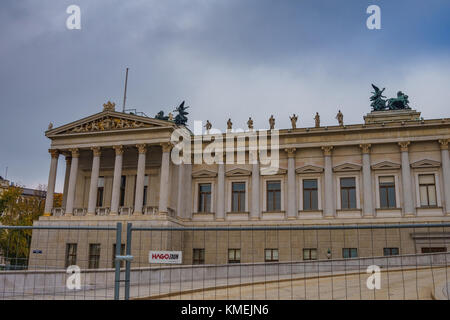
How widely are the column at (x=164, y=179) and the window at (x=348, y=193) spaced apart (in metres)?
14.6

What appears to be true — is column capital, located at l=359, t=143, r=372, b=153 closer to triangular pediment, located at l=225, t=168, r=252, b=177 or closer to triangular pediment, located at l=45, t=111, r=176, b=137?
triangular pediment, located at l=225, t=168, r=252, b=177

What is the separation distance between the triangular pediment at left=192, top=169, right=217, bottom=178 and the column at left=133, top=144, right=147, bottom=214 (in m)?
4.95

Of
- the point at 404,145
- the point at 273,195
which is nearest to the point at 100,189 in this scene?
the point at 273,195

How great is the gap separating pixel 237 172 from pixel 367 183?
1098 cm

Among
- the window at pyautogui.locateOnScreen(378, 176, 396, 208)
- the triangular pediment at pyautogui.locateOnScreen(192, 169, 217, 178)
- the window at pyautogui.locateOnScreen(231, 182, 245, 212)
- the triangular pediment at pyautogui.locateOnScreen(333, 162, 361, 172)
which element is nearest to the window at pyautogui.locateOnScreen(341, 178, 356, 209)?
the triangular pediment at pyautogui.locateOnScreen(333, 162, 361, 172)

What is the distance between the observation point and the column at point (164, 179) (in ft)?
Result: 116

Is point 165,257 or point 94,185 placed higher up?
point 94,185

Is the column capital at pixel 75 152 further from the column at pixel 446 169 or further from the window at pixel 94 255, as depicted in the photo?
the column at pixel 446 169

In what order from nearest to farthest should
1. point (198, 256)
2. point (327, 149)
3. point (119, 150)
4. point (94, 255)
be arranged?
point (327, 149)
point (94, 255)
point (198, 256)
point (119, 150)

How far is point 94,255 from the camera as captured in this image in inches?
1436

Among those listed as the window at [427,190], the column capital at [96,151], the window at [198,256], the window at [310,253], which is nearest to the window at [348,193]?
the window at [310,253]

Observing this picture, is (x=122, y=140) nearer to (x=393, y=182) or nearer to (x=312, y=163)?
(x=312, y=163)

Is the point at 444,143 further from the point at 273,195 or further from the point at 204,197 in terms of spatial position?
the point at 204,197
